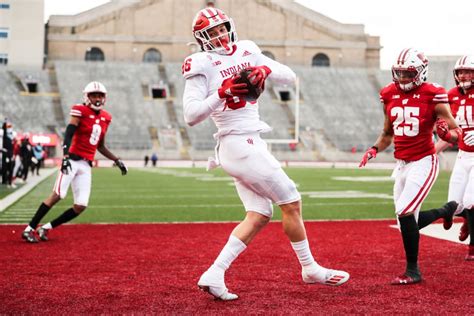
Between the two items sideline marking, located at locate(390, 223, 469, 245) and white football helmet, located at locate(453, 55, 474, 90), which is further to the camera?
sideline marking, located at locate(390, 223, 469, 245)

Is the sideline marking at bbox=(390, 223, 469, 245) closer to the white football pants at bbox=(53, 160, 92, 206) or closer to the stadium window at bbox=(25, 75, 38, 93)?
the white football pants at bbox=(53, 160, 92, 206)

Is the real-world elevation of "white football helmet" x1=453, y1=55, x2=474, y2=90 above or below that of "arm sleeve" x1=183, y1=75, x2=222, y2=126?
above

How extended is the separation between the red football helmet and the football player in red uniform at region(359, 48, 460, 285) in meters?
→ 1.50

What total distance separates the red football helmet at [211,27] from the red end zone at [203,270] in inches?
66.5

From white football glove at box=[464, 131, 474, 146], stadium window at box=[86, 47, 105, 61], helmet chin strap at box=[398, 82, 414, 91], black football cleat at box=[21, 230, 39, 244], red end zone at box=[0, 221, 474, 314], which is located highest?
stadium window at box=[86, 47, 105, 61]

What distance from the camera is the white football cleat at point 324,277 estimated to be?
5.06 meters

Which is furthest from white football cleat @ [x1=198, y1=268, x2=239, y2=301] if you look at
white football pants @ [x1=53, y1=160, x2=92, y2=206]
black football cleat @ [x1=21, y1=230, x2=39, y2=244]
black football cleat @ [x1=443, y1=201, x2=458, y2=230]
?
black football cleat @ [x1=21, y1=230, x2=39, y2=244]

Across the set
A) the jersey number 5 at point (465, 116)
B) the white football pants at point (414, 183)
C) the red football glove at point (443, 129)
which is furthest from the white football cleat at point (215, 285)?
the jersey number 5 at point (465, 116)

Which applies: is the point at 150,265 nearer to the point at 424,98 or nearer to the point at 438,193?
the point at 424,98

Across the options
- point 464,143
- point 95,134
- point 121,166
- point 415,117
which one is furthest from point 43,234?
point 464,143

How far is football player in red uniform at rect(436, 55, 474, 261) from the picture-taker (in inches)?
269

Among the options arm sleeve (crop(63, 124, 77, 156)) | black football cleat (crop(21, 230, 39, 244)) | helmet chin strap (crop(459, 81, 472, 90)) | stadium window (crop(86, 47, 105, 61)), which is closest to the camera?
helmet chin strap (crop(459, 81, 472, 90))

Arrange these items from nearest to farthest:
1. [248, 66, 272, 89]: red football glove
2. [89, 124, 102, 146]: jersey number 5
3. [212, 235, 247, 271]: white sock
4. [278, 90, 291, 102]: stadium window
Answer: [248, 66, 272, 89]: red football glove
[212, 235, 247, 271]: white sock
[89, 124, 102, 146]: jersey number 5
[278, 90, 291, 102]: stadium window

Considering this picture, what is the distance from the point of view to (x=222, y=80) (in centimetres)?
485
